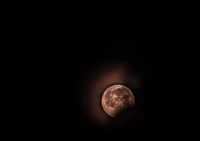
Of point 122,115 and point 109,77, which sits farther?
point 109,77

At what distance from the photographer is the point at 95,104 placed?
2.52 m

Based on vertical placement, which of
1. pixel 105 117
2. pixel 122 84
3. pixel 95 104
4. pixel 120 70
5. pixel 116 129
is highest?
pixel 120 70

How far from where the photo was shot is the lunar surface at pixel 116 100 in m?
2.18

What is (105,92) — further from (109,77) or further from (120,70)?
(120,70)

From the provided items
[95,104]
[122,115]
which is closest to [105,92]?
[95,104]

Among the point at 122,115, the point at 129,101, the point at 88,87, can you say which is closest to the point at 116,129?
the point at 122,115

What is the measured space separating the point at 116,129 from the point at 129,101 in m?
0.71

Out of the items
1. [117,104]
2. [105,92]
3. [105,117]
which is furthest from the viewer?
[105,117]

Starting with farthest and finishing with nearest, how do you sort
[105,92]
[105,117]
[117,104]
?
[105,117] → [105,92] → [117,104]

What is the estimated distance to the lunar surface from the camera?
7.16 feet

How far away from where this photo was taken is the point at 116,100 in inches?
86.5

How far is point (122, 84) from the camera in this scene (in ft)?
8.36

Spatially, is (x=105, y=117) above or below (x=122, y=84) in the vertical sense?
below

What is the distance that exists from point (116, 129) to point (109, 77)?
95cm
